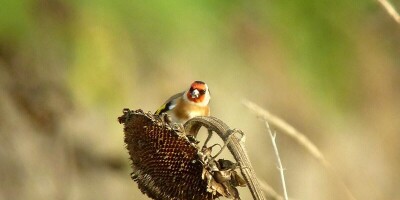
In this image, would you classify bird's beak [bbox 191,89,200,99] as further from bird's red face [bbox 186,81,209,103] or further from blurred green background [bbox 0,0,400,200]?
blurred green background [bbox 0,0,400,200]

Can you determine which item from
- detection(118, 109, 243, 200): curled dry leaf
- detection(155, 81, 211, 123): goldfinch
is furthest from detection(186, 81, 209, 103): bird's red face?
detection(118, 109, 243, 200): curled dry leaf

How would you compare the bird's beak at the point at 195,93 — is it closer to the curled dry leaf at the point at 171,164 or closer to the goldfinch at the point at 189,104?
the goldfinch at the point at 189,104

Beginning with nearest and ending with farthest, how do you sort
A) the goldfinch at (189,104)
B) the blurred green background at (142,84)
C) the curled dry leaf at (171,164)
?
the curled dry leaf at (171,164) < the goldfinch at (189,104) < the blurred green background at (142,84)

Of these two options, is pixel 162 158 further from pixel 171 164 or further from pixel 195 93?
pixel 195 93

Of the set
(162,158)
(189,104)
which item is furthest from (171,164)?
(189,104)

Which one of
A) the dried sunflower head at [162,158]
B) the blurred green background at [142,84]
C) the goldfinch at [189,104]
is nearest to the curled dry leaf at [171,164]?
the dried sunflower head at [162,158]

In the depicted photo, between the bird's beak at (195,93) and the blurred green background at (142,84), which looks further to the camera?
the blurred green background at (142,84)
